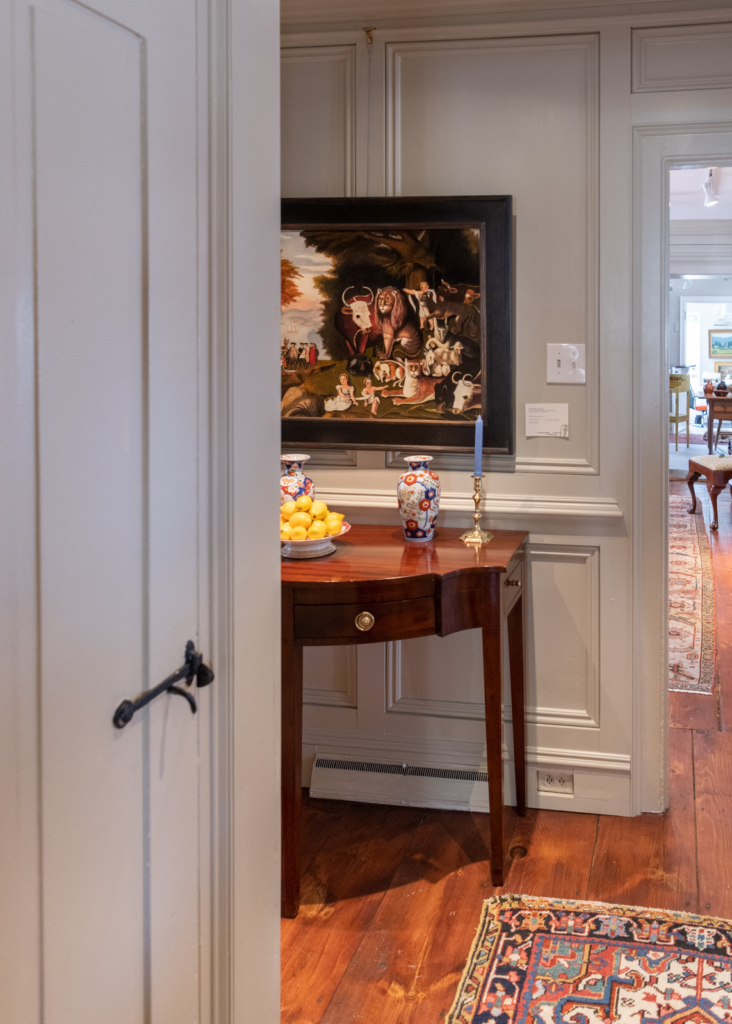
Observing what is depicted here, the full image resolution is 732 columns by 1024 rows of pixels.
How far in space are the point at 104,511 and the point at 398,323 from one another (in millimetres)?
2010

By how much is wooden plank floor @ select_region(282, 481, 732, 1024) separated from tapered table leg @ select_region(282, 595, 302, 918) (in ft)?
0.25

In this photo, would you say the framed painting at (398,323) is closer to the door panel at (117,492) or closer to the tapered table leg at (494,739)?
the tapered table leg at (494,739)

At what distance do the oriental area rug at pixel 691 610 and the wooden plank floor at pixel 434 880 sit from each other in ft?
3.72

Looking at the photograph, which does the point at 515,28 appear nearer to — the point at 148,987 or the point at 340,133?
the point at 340,133

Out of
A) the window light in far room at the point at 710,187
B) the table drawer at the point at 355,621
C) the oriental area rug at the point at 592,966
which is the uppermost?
the window light in far room at the point at 710,187

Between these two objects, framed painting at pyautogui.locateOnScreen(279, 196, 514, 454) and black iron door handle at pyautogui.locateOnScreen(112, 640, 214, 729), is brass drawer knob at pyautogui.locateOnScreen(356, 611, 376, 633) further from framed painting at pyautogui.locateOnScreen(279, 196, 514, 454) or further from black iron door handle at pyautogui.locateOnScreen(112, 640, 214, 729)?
black iron door handle at pyautogui.locateOnScreen(112, 640, 214, 729)

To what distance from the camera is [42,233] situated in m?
0.95

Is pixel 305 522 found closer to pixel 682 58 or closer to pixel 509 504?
pixel 509 504

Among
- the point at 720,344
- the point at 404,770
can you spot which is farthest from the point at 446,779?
the point at 720,344

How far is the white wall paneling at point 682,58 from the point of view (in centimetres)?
272

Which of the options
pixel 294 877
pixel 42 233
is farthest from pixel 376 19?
pixel 294 877

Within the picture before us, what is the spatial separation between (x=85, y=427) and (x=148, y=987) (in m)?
0.74

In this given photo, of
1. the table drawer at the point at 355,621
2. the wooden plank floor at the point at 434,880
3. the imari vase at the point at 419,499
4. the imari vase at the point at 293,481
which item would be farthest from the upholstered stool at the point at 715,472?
the table drawer at the point at 355,621

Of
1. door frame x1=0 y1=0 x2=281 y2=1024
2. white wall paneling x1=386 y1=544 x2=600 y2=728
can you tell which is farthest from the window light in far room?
door frame x1=0 y1=0 x2=281 y2=1024
